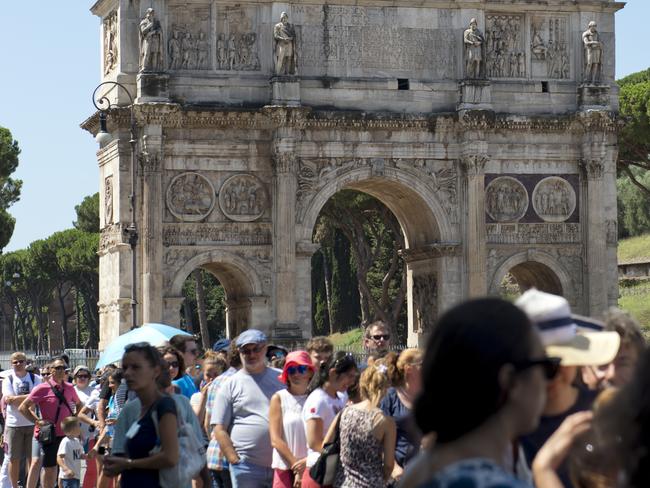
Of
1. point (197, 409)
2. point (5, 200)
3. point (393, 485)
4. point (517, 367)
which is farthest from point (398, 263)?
point (517, 367)

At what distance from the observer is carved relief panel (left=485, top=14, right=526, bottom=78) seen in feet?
124

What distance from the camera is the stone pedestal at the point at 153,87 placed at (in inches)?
1366

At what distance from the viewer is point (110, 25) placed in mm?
37438

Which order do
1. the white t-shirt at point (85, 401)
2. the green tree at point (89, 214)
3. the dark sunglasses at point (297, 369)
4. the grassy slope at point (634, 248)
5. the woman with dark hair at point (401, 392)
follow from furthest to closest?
the green tree at point (89, 214)
the grassy slope at point (634, 248)
the white t-shirt at point (85, 401)
the dark sunglasses at point (297, 369)
the woman with dark hair at point (401, 392)

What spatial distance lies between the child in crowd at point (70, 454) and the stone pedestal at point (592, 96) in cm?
2251

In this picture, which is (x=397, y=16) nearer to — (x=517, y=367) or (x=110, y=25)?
(x=110, y=25)

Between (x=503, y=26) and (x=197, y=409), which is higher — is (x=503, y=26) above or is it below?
above

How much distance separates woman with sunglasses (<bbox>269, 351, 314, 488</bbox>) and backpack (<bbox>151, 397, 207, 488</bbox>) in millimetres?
2323

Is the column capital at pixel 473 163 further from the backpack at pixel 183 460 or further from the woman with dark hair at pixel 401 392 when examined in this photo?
the backpack at pixel 183 460

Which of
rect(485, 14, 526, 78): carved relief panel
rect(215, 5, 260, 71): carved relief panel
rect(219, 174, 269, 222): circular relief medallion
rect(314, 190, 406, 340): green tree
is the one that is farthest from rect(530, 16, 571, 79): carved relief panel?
rect(314, 190, 406, 340): green tree

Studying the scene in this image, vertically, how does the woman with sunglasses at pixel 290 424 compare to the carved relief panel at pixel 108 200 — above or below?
below

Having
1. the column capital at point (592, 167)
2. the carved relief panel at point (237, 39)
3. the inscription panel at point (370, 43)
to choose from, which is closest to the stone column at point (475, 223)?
the inscription panel at point (370, 43)

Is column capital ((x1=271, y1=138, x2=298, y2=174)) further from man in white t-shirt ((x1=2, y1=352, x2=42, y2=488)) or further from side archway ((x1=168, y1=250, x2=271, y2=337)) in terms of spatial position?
man in white t-shirt ((x1=2, y1=352, x2=42, y2=488))

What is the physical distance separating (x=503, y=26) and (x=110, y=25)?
973 cm
